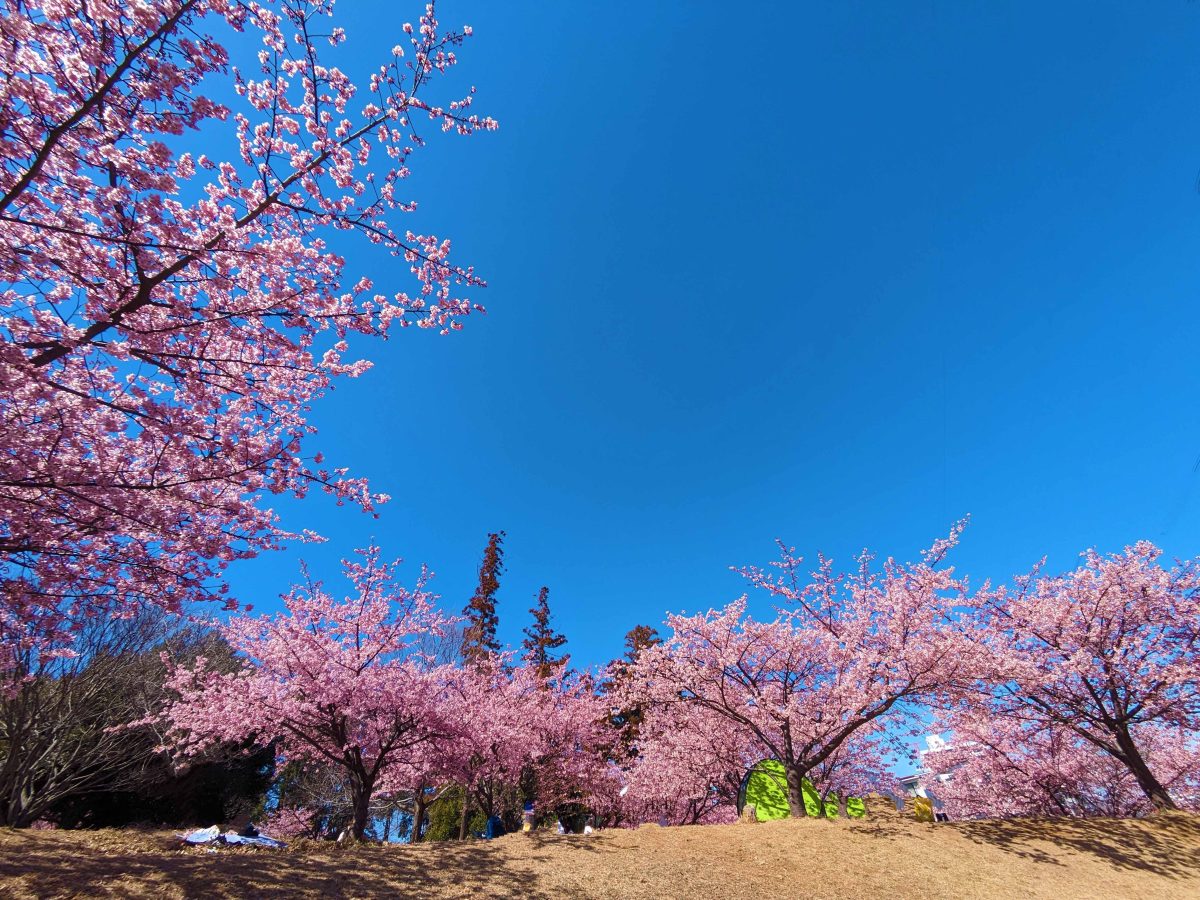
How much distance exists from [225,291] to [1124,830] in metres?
17.6

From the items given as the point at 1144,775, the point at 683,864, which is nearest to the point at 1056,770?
the point at 1144,775

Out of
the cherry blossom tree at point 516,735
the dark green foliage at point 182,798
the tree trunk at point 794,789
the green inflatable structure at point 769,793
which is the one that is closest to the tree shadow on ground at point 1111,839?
the tree trunk at point 794,789

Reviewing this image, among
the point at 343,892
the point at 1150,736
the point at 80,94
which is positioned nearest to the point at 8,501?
the point at 80,94

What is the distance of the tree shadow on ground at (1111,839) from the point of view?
336 inches

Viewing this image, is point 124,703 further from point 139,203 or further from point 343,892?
point 139,203

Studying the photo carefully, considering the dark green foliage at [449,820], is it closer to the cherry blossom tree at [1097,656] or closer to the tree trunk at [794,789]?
the tree trunk at [794,789]

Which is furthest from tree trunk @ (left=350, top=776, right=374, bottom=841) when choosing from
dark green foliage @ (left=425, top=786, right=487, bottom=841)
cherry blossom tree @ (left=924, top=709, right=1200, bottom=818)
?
cherry blossom tree @ (left=924, top=709, right=1200, bottom=818)

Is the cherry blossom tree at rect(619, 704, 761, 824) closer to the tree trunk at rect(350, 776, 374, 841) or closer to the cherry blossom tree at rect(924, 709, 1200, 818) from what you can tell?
the cherry blossom tree at rect(924, 709, 1200, 818)

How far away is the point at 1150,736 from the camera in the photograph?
1645 centimetres

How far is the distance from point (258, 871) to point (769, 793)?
512 inches

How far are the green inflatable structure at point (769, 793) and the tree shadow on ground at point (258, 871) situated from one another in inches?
356

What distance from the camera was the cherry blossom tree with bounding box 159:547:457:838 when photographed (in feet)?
33.4

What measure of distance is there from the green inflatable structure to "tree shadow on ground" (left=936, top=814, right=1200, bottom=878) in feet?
15.3

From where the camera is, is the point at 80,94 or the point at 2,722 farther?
the point at 2,722
